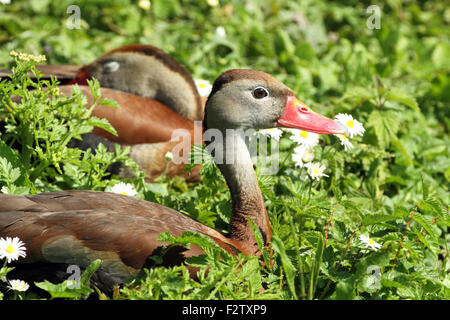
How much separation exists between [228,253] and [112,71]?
251 cm

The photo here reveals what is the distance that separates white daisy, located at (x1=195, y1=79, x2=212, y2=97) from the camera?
5543 millimetres

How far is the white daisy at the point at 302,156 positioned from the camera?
405cm

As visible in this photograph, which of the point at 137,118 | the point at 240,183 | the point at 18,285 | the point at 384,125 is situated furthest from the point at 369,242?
the point at 137,118

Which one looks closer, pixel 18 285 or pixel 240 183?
pixel 18 285

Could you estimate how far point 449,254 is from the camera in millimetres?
3904

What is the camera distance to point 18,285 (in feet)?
9.80

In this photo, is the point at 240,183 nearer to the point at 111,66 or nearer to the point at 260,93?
the point at 260,93

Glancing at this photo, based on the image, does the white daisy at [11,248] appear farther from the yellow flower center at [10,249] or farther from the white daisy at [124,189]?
the white daisy at [124,189]

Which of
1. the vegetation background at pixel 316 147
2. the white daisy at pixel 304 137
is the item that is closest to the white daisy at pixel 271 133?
the white daisy at pixel 304 137

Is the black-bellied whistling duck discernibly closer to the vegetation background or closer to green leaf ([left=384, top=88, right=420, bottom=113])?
the vegetation background

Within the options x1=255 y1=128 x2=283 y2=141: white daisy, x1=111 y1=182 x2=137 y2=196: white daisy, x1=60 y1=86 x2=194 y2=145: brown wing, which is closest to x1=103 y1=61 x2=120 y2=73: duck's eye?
x1=60 y1=86 x2=194 y2=145: brown wing

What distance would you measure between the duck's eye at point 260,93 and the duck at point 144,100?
4.01 ft

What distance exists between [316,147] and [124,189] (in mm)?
1321
